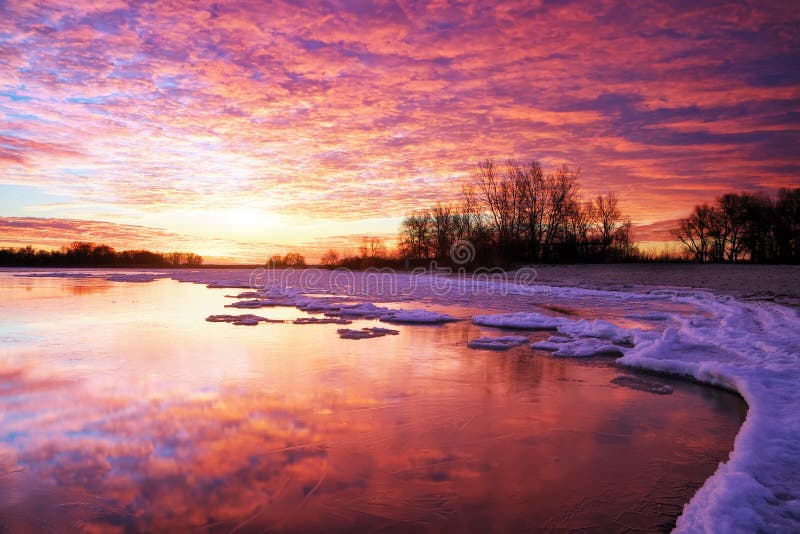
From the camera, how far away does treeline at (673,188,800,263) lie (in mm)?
36656

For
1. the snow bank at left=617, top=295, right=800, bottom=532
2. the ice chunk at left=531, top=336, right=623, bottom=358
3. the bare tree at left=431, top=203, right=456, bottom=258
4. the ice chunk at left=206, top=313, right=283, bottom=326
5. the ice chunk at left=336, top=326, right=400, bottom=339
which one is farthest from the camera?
the bare tree at left=431, top=203, right=456, bottom=258

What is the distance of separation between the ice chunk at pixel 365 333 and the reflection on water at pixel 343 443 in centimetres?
160

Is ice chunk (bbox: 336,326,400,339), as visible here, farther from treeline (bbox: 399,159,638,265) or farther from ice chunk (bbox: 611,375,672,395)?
treeline (bbox: 399,159,638,265)

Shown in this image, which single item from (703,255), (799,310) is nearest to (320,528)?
(799,310)

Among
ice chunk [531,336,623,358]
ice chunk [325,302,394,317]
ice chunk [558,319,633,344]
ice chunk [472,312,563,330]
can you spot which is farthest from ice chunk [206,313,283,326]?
ice chunk [558,319,633,344]

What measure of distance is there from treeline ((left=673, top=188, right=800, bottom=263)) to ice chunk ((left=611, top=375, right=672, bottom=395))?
36.2 metres

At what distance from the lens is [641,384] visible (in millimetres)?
4559

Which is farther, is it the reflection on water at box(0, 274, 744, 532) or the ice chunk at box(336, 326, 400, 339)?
the ice chunk at box(336, 326, 400, 339)

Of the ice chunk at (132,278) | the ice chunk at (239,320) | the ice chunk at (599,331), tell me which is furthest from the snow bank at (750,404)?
the ice chunk at (132,278)

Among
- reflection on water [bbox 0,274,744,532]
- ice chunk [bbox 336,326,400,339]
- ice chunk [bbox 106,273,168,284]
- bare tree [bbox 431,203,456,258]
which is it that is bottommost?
reflection on water [bbox 0,274,744,532]

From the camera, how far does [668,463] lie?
2754 mm

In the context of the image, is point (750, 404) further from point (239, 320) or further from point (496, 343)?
point (239, 320)

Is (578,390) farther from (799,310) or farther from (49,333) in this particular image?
(799,310)

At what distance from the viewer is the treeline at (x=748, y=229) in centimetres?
3666
